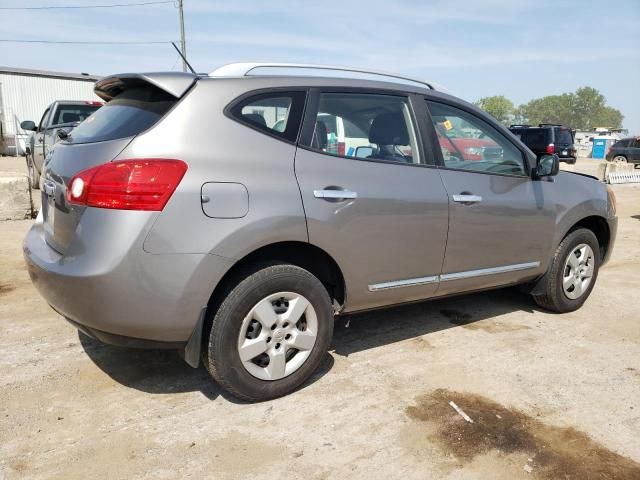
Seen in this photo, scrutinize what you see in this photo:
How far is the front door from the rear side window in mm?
1064

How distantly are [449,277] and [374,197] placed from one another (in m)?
0.91

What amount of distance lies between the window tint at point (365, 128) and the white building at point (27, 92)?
86.9 ft

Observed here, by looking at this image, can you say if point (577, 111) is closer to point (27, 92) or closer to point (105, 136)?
point (27, 92)

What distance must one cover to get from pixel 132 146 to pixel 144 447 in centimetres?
143

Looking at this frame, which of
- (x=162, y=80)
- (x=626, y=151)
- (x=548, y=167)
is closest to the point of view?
(x=162, y=80)

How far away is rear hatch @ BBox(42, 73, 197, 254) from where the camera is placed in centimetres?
266

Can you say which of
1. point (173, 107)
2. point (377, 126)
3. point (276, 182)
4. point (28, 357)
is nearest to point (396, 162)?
point (377, 126)

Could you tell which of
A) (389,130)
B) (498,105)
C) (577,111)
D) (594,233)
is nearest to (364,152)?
(389,130)

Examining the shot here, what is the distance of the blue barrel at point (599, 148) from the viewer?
35200mm

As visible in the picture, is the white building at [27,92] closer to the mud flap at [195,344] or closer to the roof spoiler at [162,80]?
the roof spoiler at [162,80]

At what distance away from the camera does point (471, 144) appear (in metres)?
3.91

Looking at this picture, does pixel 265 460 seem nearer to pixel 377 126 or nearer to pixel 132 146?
pixel 132 146

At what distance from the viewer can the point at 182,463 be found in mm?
2436

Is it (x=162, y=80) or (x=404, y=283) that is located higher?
(x=162, y=80)
